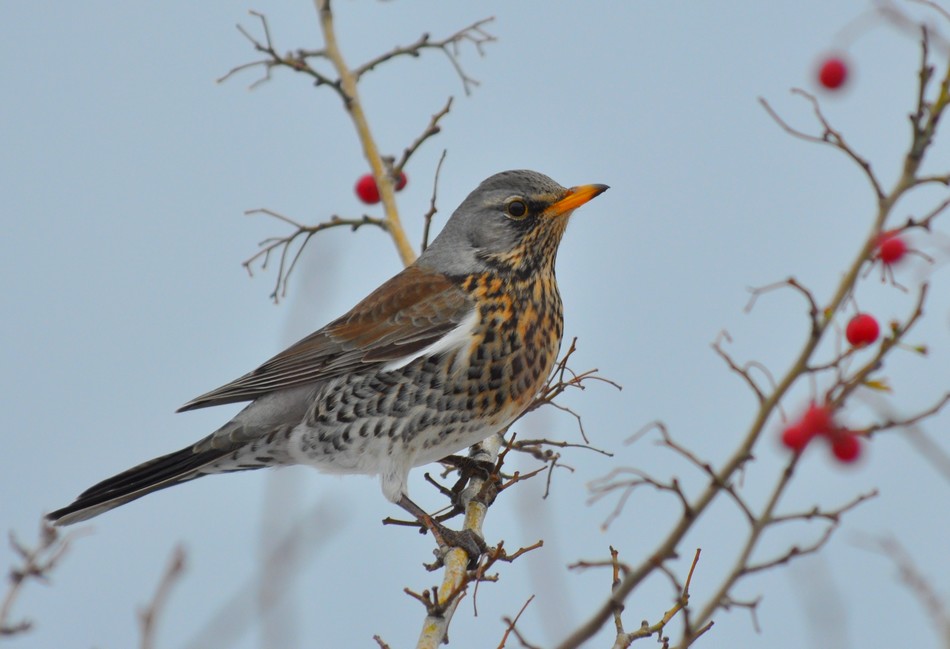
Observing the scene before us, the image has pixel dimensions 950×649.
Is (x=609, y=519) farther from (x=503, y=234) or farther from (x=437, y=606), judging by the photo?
(x=503, y=234)

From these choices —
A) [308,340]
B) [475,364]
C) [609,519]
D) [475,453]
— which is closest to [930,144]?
[609,519]

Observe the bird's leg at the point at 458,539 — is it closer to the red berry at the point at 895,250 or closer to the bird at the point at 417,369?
the bird at the point at 417,369

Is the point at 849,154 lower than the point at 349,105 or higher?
lower

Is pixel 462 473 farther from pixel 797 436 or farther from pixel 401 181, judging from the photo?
pixel 797 436

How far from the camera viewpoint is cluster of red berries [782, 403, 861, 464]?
2.58m

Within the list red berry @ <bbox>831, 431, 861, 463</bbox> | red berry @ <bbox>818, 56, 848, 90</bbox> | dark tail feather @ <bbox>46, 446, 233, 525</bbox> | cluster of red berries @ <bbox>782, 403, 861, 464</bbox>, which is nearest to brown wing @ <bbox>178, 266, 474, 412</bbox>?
dark tail feather @ <bbox>46, 446, 233, 525</bbox>

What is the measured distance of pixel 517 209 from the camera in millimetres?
5879

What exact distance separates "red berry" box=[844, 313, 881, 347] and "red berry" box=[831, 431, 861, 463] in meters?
0.51

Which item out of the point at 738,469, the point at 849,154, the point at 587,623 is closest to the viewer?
the point at 587,623

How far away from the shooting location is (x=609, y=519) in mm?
3092

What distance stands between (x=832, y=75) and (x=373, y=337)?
257 cm

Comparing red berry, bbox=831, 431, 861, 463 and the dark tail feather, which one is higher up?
the dark tail feather

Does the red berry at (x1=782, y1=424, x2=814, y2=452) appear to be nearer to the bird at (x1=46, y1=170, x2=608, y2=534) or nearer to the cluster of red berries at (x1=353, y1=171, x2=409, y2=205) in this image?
the bird at (x1=46, y1=170, x2=608, y2=534)

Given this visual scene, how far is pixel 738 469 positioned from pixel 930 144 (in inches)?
35.8
